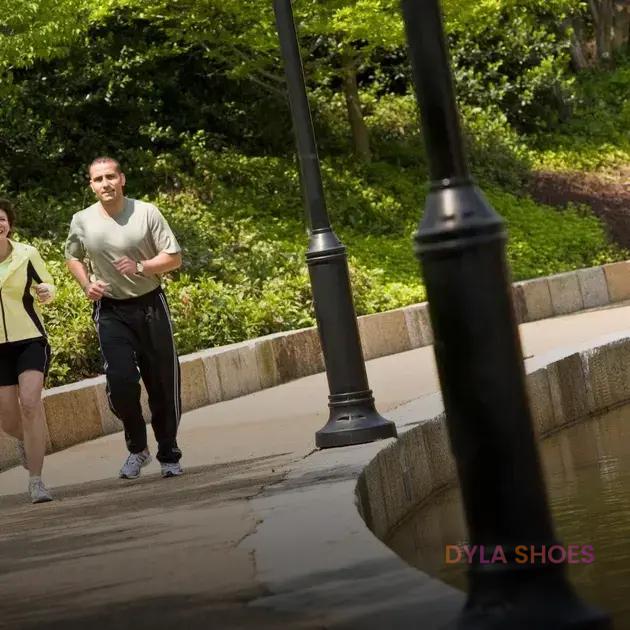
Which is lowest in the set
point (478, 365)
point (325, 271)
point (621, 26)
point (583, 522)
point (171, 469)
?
point (583, 522)

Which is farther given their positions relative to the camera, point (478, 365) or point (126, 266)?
point (126, 266)

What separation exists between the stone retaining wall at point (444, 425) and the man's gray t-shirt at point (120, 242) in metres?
1.68

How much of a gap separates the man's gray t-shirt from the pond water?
6.54 ft

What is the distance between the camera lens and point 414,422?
964 centimetres

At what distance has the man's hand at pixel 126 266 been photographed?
9148 mm

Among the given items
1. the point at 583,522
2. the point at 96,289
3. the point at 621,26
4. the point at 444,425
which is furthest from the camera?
the point at 621,26

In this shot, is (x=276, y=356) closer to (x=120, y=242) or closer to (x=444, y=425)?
(x=444, y=425)

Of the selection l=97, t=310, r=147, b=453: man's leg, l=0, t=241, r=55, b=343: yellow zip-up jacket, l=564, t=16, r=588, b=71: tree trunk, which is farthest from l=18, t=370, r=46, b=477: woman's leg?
l=564, t=16, r=588, b=71: tree trunk

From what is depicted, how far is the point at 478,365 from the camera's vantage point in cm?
413

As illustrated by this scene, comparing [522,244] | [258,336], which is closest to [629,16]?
[522,244]

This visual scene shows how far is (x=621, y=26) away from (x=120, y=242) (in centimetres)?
Answer: 2971

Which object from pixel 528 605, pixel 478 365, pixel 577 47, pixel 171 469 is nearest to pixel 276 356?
pixel 171 469

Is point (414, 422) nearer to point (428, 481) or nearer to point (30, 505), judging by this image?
point (428, 481)

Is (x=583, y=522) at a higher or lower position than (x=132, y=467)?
lower
